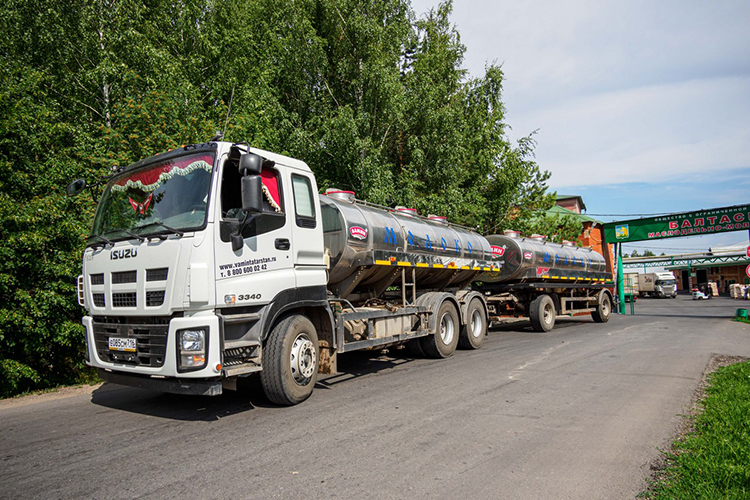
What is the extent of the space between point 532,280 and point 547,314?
4.45 ft

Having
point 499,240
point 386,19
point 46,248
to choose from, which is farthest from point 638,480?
point 386,19

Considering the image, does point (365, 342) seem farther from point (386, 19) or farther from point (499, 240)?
point (386, 19)

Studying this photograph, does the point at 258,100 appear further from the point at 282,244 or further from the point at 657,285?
the point at 657,285

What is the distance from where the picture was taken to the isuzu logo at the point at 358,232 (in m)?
7.95

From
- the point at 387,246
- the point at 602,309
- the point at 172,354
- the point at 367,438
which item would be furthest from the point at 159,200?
the point at 602,309

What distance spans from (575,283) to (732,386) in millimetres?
12603

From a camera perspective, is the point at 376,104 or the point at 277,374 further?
the point at 376,104

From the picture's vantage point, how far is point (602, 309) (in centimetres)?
2108

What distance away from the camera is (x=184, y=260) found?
5105mm

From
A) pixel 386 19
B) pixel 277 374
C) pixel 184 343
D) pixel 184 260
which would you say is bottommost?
pixel 277 374

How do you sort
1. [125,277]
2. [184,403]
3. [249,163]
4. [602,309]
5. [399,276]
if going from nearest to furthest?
1. [249,163]
2. [125,277]
3. [184,403]
4. [399,276]
5. [602,309]

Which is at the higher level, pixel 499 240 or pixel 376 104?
pixel 376 104

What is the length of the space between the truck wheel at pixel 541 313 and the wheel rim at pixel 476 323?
486 cm

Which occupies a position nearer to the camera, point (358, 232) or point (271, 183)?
point (271, 183)
